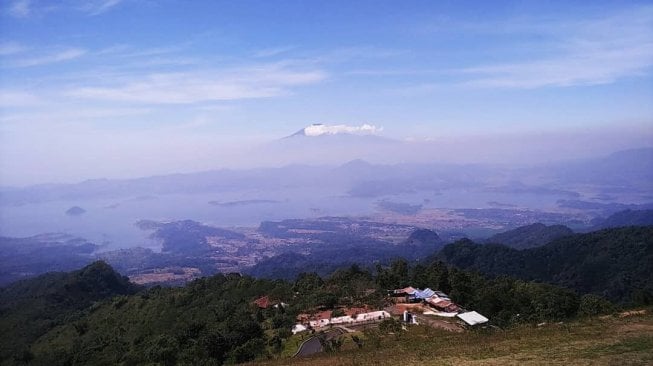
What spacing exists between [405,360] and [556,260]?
54477mm

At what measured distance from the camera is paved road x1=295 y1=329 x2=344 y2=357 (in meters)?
18.7

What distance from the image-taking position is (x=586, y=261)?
56.1 m

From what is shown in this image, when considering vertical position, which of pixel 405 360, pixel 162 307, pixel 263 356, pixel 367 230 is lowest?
pixel 367 230

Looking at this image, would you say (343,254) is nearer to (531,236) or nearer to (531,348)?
(531,236)

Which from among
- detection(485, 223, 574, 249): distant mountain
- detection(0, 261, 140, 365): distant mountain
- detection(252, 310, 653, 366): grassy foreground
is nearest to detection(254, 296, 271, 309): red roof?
detection(252, 310, 653, 366): grassy foreground

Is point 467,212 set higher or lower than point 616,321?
lower

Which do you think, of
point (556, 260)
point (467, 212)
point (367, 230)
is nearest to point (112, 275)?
point (556, 260)

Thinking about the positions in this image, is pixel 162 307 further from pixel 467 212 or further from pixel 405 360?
pixel 467 212

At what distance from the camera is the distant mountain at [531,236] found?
9094 centimetres

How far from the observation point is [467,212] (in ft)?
589

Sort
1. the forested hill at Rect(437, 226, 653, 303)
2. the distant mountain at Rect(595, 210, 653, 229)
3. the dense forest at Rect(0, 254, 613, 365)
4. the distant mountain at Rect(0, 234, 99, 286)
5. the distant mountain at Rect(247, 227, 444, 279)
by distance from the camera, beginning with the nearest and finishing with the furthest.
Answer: the dense forest at Rect(0, 254, 613, 365) → the forested hill at Rect(437, 226, 653, 303) → the distant mountain at Rect(247, 227, 444, 279) → the distant mountain at Rect(0, 234, 99, 286) → the distant mountain at Rect(595, 210, 653, 229)

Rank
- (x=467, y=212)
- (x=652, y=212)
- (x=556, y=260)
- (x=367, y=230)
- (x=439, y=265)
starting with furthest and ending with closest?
1. (x=467, y=212)
2. (x=367, y=230)
3. (x=652, y=212)
4. (x=556, y=260)
5. (x=439, y=265)

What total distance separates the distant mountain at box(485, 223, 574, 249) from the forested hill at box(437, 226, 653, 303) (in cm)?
2333

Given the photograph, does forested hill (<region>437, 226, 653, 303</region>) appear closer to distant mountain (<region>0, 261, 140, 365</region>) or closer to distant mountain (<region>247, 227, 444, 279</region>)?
distant mountain (<region>247, 227, 444, 279</region>)
